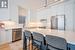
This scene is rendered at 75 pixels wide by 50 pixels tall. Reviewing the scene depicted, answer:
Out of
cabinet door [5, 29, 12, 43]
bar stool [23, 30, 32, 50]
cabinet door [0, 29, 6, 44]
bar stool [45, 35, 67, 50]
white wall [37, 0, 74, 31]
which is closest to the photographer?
bar stool [45, 35, 67, 50]

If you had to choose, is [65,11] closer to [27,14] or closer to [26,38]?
[26,38]

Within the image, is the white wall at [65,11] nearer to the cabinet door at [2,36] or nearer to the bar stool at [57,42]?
the cabinet door at [2,36]

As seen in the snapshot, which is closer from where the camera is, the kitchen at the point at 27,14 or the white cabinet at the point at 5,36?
the white cabinet at the point at 5,36

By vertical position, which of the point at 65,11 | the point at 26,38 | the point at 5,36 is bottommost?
the point at 5,36

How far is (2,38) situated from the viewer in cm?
617

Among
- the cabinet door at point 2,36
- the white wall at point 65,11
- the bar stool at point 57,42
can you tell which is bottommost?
the cabinet door at point 2,36

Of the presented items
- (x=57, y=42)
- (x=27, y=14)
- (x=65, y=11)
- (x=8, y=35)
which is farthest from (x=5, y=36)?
(x=57, y=42)

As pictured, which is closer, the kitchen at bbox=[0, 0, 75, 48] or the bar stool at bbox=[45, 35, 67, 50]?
the bar stool at bbox=[45, 35, 67, 50]

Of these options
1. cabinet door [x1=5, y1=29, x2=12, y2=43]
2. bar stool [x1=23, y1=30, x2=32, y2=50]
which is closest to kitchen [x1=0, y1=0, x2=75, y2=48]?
cabinet door [x1=5, y1=29, x2=12, y2=43]

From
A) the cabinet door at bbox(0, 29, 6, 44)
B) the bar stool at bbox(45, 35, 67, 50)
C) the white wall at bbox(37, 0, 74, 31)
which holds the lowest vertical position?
the cabinet door at bbox(0, 29, 6, 44)

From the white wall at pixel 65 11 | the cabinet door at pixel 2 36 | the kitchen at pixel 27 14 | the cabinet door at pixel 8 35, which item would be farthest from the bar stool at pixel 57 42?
the cabinet door at pixel 8 35

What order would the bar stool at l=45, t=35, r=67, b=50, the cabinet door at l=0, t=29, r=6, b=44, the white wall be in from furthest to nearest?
the cabinet door at l=0, t=29, r=6, b=44 → the white wall → the bar stool at l=45, t=35, r=67, b=50

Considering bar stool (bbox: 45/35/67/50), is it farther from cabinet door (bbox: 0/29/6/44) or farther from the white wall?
cabinet door (bbox: 0/29/6/44)

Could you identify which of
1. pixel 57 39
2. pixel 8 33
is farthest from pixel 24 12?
pixel 57 39
